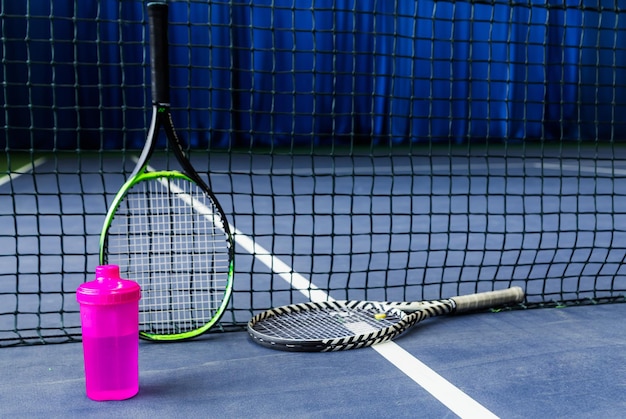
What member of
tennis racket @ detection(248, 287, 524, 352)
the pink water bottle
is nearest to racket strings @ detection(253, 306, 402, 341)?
tennis racket @ detection(248, 287, 524, 352)

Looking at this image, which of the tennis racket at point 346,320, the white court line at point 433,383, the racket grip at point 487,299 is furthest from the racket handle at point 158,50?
the racket grip at point 487,299

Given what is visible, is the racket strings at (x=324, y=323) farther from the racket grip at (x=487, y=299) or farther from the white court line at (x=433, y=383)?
the racket grip at (x=487, y=299)

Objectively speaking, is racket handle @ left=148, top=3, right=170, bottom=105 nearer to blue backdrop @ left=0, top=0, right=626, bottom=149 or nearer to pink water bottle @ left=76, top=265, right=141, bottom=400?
pink water bottle @ left=76, top=265, right=141, bottom=400

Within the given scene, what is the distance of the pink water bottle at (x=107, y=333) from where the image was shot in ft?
7.43

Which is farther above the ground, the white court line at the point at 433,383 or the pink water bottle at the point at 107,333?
the pink water bottle at the point at 107,333

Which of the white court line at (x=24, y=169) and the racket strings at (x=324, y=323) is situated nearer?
the racket strings at (x=324, y=323)

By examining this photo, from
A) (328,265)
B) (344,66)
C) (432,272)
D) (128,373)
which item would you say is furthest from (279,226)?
(344,66)

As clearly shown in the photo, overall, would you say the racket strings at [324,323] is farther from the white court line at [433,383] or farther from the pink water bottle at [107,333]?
the pink water bottle at [107,333]

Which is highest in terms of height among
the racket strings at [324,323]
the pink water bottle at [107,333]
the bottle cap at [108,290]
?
the bottle cap at [108,290]

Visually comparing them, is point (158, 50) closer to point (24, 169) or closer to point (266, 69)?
point (24, 169)

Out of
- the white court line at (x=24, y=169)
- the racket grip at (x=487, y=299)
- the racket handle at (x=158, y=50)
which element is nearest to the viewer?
the racket handle at (x=158, y=50)

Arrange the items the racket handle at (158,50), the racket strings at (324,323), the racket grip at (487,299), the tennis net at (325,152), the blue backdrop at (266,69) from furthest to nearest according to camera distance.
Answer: the blue backdrop at (266,69) < the tennis net at (325,152) < the racket grip at (487,299) < the racket strings at (324,323) < the racket handle at (158,50)

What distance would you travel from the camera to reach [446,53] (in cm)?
1233

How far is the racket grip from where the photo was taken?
311cm
